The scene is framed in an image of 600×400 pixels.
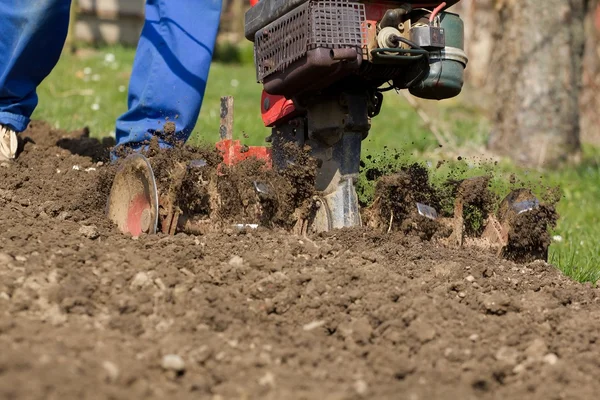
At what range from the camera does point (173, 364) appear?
198 centimetres

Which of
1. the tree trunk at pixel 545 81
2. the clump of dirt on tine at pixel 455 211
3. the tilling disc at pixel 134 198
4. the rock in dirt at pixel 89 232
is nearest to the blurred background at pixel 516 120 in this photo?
the tree trunk at pixel 545 81

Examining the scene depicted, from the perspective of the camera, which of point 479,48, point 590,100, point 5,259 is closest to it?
point 5,259

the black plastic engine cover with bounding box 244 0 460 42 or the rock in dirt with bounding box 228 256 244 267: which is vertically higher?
the black plastic engine cover with bounding box 244 0 460 42

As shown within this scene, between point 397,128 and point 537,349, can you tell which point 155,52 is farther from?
point 397,128

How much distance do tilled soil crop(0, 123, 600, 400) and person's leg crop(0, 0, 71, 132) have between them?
99 cm

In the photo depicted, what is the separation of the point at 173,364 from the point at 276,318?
0.54m

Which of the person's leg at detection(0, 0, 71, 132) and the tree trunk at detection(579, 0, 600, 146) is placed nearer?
the person's leg at detection(0, 0, 71, 132)

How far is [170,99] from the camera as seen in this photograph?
3.90 m

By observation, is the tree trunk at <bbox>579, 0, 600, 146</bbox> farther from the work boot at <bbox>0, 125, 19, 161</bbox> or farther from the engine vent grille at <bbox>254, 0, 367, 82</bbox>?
the engine vent grille at <bbox>254, 0, 367, 82</bbox>

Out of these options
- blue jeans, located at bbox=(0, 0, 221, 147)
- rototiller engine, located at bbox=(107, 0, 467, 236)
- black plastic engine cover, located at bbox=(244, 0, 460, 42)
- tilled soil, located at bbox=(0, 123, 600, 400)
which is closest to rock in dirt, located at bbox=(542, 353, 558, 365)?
tilled soil, located at bbox=(0, 123, 600, 400)

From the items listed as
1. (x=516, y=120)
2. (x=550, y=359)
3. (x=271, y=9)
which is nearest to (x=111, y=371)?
(x=550, y=359)

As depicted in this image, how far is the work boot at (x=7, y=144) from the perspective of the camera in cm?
407

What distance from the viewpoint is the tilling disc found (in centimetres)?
301

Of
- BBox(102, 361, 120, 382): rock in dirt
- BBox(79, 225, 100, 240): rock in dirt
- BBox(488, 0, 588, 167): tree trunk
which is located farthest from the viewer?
BBox(488, 0, 588, 167): tree trunk
